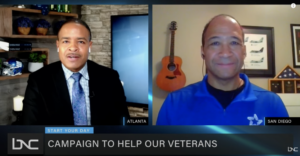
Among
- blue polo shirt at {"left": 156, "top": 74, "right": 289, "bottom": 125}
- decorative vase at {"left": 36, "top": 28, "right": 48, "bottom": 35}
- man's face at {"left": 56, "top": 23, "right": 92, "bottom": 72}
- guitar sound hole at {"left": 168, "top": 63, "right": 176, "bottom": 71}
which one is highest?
decorative vase at {"left": 36, "top": 28, "right": 48, "bottom": 35}

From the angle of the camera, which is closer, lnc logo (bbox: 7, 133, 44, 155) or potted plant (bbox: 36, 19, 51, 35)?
lnc logo (bbox: 7, 133, 44, 155)

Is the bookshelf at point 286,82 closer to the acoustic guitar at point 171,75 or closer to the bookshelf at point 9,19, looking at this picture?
the acoustic guitar at point 171,75

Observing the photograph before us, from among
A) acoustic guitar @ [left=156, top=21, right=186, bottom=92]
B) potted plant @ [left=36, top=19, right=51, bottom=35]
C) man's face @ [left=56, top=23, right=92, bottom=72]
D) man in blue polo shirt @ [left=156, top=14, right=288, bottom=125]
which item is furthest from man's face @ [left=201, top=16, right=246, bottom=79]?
potted plant @ [left=36, top=19, right=51, bottom=35]

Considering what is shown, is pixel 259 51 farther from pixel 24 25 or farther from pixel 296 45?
pixel 24 25

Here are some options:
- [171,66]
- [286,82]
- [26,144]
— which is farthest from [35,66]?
[286,82]

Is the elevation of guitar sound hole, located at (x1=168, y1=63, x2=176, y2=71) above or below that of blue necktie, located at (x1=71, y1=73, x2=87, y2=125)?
above

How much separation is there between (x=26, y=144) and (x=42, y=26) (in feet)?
2.45

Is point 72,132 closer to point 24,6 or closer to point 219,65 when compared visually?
point 24,6

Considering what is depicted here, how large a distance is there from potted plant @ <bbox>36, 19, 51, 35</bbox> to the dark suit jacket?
241 millimetres

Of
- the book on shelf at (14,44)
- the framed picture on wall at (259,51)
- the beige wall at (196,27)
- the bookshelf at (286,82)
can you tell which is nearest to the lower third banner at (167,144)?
the beige wall at (196,27)

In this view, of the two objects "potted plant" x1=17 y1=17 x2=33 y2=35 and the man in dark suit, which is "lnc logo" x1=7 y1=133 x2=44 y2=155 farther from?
"potted plant" x1=17 y1=17 x2=33 y2=35

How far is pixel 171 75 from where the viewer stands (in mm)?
1693

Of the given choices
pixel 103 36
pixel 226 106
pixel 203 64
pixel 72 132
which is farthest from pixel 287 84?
pixel 72 132

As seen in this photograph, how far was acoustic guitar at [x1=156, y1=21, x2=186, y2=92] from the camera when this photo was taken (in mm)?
1674
